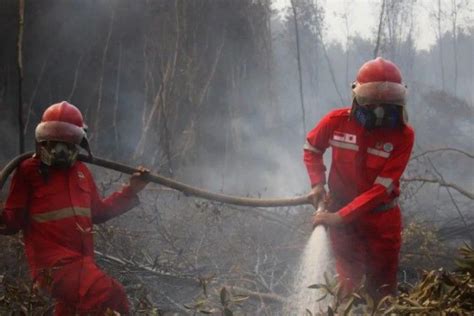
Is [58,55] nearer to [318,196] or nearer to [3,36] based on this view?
[3,36]

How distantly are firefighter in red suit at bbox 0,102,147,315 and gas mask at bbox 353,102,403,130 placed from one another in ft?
6.02

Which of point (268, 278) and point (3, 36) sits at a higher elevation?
point (3, 36)

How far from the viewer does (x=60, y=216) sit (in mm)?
3355

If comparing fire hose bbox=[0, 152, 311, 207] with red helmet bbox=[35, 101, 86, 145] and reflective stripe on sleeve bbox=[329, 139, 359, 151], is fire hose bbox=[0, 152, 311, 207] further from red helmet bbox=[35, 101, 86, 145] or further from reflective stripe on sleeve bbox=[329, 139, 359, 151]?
reflective stripe on sleeve bbox=[329, 139, 359, 151]

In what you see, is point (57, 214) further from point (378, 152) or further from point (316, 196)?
point (378, 152)

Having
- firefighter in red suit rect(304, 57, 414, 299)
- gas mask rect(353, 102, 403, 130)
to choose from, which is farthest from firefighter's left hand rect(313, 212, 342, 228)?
gas mask rect(353, 102, 403, 130)

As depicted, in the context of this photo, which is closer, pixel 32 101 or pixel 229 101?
pixel 32 101

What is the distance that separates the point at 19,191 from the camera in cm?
331

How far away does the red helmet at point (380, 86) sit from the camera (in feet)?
11.1

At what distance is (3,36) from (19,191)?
8.86m

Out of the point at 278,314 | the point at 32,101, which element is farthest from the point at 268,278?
the point at 32,101

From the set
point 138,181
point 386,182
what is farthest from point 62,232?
point 386,182

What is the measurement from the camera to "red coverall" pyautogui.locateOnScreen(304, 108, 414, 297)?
358 centimetres

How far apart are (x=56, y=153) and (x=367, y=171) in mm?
2043
